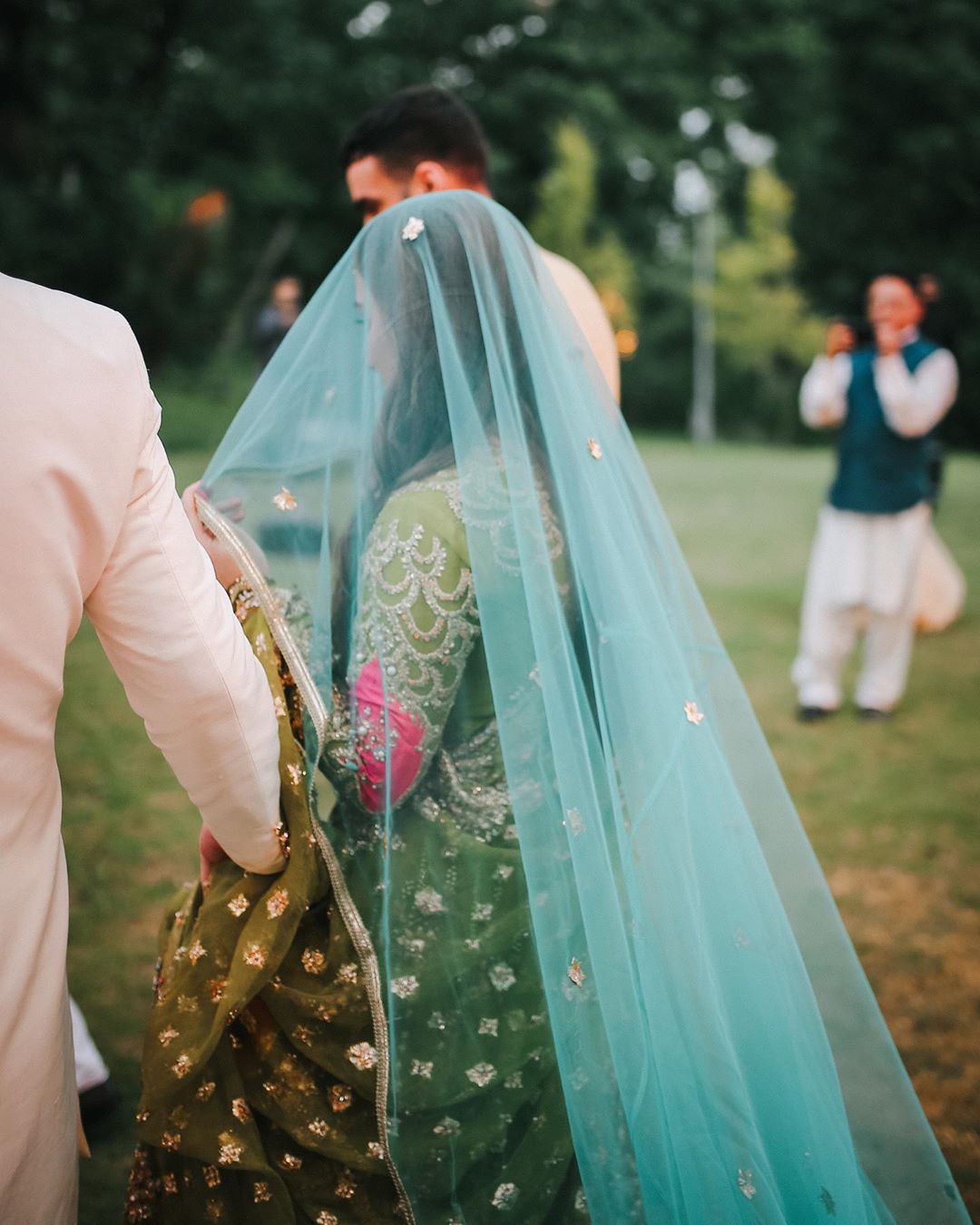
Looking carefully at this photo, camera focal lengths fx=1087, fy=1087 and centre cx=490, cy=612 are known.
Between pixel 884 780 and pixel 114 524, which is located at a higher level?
pixel 114 524

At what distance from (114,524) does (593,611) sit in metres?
0.75

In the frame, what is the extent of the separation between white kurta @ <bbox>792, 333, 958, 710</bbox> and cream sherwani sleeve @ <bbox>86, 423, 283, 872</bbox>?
4.30 meters

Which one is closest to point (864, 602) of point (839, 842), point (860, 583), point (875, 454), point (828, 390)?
point (860, 583)

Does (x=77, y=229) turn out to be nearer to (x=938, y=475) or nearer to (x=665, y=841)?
(x=938, y=475)

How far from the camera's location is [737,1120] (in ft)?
5.07

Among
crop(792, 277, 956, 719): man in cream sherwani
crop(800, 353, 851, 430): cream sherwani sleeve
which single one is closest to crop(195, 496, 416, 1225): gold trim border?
crop(792, 277, 956, 719): man in cream sherwani

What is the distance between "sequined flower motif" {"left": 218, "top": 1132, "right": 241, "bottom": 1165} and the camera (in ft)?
5.39

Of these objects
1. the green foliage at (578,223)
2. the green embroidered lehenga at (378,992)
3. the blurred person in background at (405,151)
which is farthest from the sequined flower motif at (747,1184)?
the green foliage at (578,223)

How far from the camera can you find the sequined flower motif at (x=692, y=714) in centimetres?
169

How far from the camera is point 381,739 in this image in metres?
1.62

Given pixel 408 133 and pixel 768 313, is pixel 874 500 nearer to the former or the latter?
pixel 408 133

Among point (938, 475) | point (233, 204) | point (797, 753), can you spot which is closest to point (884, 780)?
point (797, 753)

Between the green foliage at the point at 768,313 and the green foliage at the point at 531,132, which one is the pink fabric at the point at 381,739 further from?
the green foliage at the point at 768,313

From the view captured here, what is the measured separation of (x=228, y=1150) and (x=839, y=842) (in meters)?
2.85
